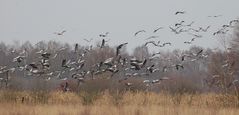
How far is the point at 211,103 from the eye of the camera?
60.3 feet

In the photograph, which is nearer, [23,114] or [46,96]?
[23,114]

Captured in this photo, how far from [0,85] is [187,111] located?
9020 millimetres

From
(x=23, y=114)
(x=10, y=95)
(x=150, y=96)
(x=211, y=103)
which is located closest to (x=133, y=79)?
(x=150, y=96)

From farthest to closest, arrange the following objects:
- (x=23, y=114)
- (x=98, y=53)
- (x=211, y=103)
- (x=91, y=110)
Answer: (x=98, y=53), (x=211, y=103), (x=91, y=110), (x=23, y=114)

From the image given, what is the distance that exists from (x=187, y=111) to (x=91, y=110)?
3078mm

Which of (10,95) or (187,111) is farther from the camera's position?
(10,95)

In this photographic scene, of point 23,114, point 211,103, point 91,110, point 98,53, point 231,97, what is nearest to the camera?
point 23,114

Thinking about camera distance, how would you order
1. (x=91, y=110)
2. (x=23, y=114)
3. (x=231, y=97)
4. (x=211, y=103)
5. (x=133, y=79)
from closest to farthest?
(x=23, y=114), (x=91, y=110), (x=231, y=97), (x=211, y=103), (x=133, y=79)

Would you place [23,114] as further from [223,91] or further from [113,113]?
[223,91]

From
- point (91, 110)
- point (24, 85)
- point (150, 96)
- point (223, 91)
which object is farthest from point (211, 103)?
point (24, 85)

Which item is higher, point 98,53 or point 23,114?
point 98,53

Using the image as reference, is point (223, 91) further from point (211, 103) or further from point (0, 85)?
point (0, 85)

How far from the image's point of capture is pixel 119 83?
1784 centimetres

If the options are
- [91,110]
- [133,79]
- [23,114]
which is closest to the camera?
[23,114]
